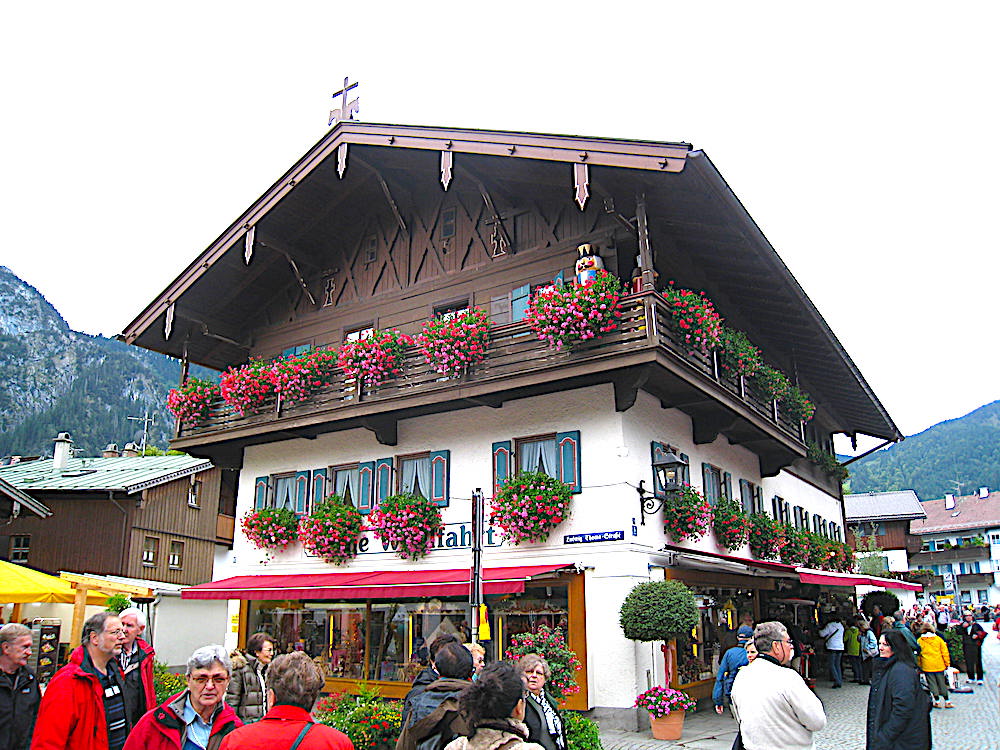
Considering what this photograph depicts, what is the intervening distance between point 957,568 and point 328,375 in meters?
85.1

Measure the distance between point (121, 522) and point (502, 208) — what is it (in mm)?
20547

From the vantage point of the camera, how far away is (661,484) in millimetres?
15914

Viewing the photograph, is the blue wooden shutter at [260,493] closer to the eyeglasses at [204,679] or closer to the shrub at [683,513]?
the shrub at [683,513]

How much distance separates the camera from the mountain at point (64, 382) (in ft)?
378

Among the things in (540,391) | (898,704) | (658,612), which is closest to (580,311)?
(540,391)

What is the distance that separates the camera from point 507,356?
16.0m

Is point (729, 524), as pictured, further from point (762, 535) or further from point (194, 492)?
point (194, 492)

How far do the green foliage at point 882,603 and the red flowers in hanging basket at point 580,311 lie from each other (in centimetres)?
1317

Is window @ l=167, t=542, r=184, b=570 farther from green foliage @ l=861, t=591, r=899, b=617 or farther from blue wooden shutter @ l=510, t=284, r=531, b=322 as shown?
green foliage @ l=861, t=591, r=899, b=617

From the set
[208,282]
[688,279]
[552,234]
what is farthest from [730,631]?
[208,282]

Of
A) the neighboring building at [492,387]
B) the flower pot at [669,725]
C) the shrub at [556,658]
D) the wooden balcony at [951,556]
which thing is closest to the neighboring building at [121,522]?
Answer: the neighboring building at [492,387]

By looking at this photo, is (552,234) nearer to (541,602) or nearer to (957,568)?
(541,602)

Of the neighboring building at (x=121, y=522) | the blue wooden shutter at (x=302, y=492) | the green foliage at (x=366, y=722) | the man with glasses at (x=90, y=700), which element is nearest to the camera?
the man with glasses at (x=90, y=700)

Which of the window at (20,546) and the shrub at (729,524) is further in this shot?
the window at (20,546)
